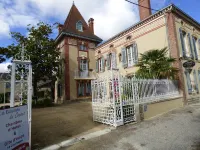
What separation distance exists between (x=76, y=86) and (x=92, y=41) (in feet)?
21.6

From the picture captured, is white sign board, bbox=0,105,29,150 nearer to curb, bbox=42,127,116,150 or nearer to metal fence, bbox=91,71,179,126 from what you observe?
curb, bbox=42,127,116,150

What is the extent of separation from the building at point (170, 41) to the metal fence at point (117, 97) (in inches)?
168

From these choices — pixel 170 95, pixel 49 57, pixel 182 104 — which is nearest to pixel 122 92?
pixel 170 95

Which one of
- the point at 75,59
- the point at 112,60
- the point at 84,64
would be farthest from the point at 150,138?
the point at 84,64

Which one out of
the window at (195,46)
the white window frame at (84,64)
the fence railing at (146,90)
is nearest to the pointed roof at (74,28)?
the white window frame at (84,64)

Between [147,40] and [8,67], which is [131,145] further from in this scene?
[8,67]

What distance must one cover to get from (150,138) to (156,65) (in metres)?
5.54

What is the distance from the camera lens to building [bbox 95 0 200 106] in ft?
33.4

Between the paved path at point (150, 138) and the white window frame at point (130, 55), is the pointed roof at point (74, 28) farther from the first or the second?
the paved path at point (150, 138)

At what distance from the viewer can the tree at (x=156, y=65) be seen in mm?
8727

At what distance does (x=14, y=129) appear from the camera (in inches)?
120

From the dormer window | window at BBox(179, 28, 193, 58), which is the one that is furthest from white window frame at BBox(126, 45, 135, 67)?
the dormer window

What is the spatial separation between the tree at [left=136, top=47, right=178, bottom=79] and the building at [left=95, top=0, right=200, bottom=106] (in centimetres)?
107

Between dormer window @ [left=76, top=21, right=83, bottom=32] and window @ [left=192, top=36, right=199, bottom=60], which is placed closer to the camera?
window @ [left=192, top=36, right=199, bottom=60]
